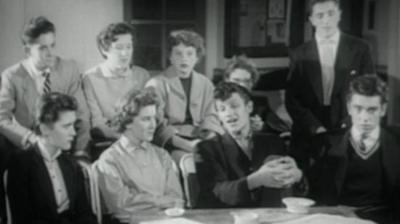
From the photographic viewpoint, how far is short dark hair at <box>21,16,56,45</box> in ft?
8.30

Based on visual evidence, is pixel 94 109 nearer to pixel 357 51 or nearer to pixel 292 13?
pixel 292 13

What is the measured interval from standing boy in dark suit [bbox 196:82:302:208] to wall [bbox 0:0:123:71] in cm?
60

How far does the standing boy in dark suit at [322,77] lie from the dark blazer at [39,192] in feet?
3.92

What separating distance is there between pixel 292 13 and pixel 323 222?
136 centimetres

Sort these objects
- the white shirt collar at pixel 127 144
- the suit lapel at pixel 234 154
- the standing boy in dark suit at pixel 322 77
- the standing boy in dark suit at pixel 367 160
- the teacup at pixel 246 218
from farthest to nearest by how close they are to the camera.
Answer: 1. the standing boy in dark suit at pixel 322 77
2. the standing boy in dark suit at pixel 367 160
3. the suit lapel at pixel 234 154
4. the white shirt collar at pixel 127 144
5. the teacup at pixel 246 218

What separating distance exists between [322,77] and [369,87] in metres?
0.30

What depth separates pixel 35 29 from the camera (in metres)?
2.55

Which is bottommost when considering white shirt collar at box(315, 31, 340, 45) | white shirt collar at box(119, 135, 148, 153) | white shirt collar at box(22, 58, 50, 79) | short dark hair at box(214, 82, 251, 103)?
white shirt collar at box(119, 135, 148, 153)

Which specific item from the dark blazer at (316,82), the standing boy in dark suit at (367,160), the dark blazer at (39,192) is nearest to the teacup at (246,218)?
the dark blazer at (39,192)

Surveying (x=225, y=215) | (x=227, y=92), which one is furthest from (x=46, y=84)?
(x=225, y=215)

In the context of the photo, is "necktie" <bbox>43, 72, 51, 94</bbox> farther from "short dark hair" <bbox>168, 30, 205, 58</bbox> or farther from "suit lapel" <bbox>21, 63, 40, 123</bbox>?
"short dark hair" <bbox>168, 30, 205, 58</bbox>

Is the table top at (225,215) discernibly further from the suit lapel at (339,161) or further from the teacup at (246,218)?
the suit lapel at (339,161)

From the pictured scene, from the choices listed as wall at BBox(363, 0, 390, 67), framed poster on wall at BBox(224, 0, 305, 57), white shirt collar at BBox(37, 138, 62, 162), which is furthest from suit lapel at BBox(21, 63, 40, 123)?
wall at BBox(363, 0, 390, 67)

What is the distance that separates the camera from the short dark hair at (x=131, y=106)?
2.53 m
